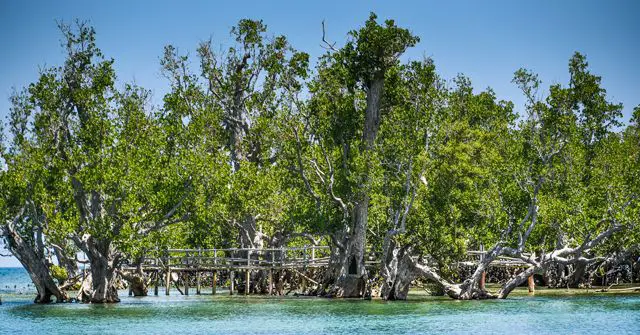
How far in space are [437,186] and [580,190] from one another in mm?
7802

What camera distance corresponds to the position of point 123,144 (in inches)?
1593

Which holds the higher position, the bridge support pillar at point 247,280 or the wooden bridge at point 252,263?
the wooden bridge at point 252,263

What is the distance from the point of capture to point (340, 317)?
109 feet

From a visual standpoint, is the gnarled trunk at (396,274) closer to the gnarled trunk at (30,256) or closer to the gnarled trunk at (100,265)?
the gnarled trunk at (100,265)

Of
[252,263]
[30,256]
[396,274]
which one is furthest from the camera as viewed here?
[252,263]

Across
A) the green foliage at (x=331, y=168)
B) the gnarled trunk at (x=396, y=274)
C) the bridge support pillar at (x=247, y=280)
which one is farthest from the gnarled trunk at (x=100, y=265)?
the gnarled trunk at (x=396, y=274)

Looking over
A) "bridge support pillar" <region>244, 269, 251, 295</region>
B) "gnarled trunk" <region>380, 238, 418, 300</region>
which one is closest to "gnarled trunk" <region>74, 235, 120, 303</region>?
"bridge support pillar" <region>244, 269, 251, 295</region>

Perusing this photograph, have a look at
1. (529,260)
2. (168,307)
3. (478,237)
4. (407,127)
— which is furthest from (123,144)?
(529,260)

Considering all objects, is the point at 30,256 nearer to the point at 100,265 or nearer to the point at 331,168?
the point at 100,265

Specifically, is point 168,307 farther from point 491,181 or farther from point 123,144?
point 491,181

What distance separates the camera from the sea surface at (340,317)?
2912cm

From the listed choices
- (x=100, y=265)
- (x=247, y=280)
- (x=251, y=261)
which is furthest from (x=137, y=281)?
(x=100, y=265)

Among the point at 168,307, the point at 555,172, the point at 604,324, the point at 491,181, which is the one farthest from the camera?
the point at 555,172

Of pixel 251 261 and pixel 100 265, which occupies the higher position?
pixel 251 261
